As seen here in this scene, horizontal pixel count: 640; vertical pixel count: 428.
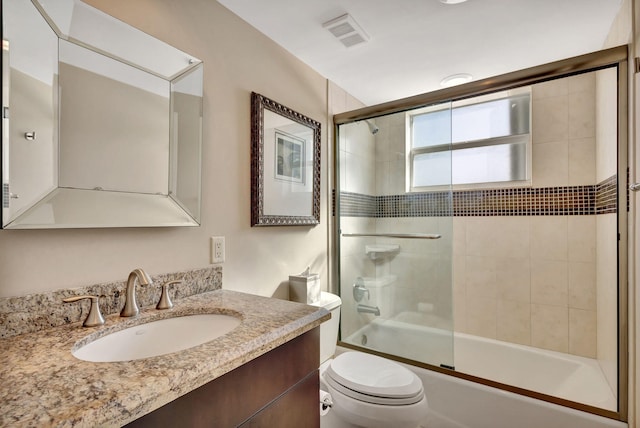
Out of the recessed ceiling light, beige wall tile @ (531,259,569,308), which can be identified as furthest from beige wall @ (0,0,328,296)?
beige wall tile @ (531,259,569,308)

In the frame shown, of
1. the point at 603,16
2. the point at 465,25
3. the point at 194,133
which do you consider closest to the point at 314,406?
the point at 194,133

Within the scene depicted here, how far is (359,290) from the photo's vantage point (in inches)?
90.6

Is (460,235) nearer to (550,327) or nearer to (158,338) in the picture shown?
(550,327)

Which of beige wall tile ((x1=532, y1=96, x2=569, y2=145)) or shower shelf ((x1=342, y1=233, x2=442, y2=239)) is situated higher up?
beige wall tile ((x1=532, y1=96, x2=569, y2=145))

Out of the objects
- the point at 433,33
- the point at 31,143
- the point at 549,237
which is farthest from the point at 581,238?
the point at 31,143

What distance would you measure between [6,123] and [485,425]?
238 cm

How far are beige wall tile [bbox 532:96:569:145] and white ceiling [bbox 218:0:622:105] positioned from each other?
40 centimetres

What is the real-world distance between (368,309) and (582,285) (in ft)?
4.79

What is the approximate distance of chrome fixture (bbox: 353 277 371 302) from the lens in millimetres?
2287

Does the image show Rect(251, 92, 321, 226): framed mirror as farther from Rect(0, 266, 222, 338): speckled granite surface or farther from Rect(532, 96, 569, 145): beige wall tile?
Rect(532, 96, 569, 145): beige wall tile

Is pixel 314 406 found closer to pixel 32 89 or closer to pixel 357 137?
pixel 32 89

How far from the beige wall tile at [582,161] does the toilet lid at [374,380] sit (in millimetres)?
1780

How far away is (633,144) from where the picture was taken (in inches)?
53.2

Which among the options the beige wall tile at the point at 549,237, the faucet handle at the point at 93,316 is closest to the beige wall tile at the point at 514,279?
the beige wall tile at the point at 549,237
